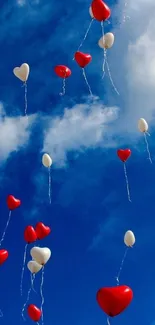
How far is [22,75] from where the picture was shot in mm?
15758

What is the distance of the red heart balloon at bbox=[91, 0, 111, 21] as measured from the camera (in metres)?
13.7

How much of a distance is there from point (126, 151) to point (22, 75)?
435 cm

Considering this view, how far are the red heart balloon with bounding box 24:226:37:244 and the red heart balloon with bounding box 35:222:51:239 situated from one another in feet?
0.48

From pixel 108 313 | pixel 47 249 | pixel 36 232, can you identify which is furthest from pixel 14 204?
pixel 108 313

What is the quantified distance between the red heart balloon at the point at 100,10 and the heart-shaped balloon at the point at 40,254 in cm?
658

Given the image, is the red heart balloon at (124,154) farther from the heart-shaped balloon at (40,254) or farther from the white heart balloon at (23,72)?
the heart-shaped balloon at (40,254)

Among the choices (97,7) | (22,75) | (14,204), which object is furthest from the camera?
(14,204)

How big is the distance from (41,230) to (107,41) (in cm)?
609

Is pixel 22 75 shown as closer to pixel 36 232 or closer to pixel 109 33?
pixel 109 33

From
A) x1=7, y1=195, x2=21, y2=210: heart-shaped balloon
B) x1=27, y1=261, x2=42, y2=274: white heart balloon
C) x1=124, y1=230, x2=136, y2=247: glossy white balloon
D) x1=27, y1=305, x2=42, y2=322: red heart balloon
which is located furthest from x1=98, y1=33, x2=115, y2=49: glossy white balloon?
x1=27, y1=305, x2=42, y2=322: red heart balloon

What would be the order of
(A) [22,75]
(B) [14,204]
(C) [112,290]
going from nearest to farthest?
(C) [112,290] < (A) [22,75] < (B) [14,204]

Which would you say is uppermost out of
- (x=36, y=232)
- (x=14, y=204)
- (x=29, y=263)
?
(x=14, y=204)

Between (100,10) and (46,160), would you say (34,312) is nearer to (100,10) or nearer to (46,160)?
(46,160)

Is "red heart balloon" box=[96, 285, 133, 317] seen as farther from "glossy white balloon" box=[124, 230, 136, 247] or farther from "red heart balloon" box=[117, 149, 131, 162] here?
"red heart balloon" box=[117, 149, 131, 162]
